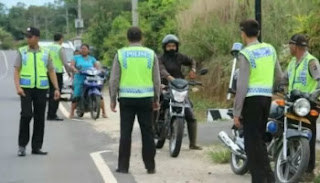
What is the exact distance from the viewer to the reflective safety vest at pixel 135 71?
9359 mm

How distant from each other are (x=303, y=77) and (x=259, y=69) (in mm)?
1225

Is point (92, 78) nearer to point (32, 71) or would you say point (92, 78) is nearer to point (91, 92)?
point (91, 92)

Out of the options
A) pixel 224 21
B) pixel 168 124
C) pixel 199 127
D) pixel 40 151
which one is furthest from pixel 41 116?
pixel 224 21

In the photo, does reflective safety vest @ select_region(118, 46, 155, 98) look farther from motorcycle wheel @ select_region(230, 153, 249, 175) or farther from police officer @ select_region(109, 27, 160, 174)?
motorcycle wheel @ select_region(230, 153, 249, 175)

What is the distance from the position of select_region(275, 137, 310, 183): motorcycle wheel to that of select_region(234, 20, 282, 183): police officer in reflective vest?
31 cm

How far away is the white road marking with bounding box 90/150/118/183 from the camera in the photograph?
9098mm

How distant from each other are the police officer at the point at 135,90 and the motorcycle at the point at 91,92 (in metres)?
7.36

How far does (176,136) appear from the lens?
10.7m

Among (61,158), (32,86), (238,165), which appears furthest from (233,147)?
(32,86)

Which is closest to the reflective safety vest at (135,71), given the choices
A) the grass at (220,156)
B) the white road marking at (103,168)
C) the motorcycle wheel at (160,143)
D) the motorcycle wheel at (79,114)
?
the white road marking at (103,168)

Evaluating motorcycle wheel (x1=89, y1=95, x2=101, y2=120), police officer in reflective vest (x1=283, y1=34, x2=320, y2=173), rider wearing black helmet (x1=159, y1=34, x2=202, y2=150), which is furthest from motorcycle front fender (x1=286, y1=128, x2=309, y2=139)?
motorcycle wheel (x1=89, y1=95, x2=101, y2=120)

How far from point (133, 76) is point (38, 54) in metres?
2.49

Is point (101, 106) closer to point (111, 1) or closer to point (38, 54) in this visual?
point (38, 54)

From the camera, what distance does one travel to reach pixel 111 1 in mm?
51250
